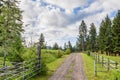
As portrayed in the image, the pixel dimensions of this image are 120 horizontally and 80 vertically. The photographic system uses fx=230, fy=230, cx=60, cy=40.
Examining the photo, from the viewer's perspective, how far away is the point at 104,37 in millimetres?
76500

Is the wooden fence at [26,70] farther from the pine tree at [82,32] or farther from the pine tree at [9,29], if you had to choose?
the pine tree at [82,32]

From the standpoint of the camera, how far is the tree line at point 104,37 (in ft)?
202

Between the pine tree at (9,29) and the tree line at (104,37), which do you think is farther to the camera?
the tree line at (104,37)

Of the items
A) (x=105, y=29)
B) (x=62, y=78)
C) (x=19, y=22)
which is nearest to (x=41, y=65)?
(x=62, y=78)

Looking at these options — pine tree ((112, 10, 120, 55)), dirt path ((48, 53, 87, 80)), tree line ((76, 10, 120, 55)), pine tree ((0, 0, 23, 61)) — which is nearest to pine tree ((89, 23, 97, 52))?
tree line ((76, 10, 120, 55))

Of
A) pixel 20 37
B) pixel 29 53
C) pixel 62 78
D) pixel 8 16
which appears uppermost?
pixel 8 16

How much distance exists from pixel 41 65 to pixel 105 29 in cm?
6171

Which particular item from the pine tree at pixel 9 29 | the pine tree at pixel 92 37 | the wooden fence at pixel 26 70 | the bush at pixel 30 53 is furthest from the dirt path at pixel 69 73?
the pine tree at pixel 92 37

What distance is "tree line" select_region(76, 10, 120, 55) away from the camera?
61.7 m

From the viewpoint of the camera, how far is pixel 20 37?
34.0 m

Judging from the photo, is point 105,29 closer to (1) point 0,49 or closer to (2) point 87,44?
(2) point 87,44

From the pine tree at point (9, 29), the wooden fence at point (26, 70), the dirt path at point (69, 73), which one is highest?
the pine tree at point (9, 29)

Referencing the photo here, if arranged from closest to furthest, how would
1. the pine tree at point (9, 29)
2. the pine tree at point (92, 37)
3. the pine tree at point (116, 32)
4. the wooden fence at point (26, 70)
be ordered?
the wooden fence at point (26, 70) < the pine tree at point (9, 29) < the pine tree at point (116, 32) < the pine tree at point (92, 37)

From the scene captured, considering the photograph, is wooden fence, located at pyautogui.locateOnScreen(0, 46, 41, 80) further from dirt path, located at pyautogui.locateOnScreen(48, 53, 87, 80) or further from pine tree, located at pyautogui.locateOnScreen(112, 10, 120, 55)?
pine tree, located at pyautogui.locateOnScreen(112, 10, 120, 55)
